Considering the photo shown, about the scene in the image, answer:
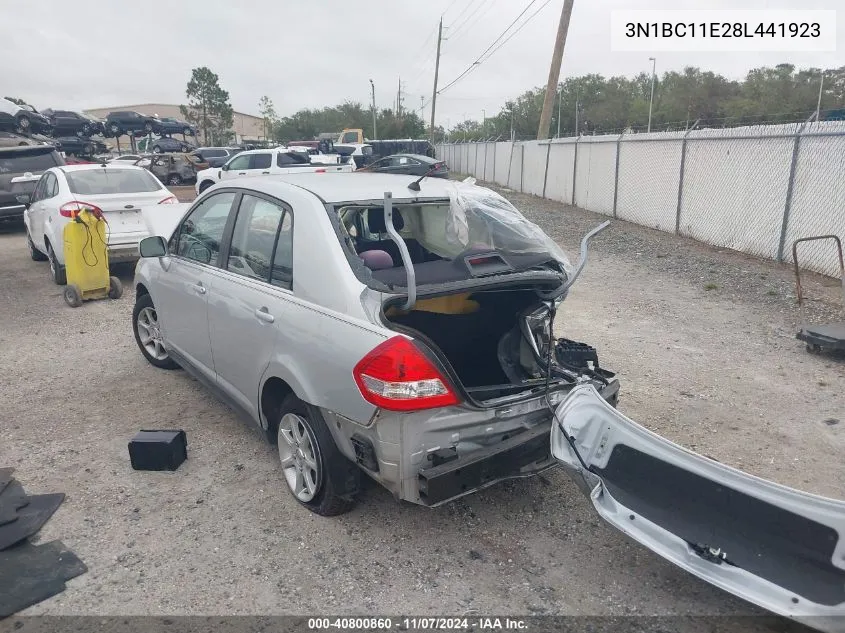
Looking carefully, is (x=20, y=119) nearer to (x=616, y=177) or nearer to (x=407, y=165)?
(x=616, y=177)

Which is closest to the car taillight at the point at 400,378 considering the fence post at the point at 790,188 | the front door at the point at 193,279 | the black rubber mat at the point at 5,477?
the front door at the point at 193,279

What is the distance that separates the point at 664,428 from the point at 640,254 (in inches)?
286

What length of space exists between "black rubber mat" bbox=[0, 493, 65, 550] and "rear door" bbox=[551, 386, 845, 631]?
274cm

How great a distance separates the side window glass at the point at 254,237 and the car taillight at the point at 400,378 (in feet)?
3.67

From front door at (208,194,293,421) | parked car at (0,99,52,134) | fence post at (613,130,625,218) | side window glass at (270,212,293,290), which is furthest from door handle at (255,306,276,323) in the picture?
parked car at (0,99,52,134)

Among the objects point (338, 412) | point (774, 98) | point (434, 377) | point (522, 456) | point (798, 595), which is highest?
point (774, 98)

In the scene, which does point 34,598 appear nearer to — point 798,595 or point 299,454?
point 299,454

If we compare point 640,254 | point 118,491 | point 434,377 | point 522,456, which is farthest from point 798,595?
point 640,254

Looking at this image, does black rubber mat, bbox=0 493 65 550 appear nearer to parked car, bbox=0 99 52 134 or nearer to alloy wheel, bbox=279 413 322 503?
alloy wheel, bbox=279 413 322 503

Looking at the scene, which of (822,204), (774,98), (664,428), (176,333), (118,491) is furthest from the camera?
(774,98)

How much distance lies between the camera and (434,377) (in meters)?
2.82

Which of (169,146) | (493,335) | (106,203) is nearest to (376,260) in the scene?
(493,335)

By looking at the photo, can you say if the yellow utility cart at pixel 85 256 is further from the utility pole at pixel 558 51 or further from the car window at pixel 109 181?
the utility pole at pixel 558 51

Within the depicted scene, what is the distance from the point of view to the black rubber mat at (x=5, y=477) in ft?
12.2
